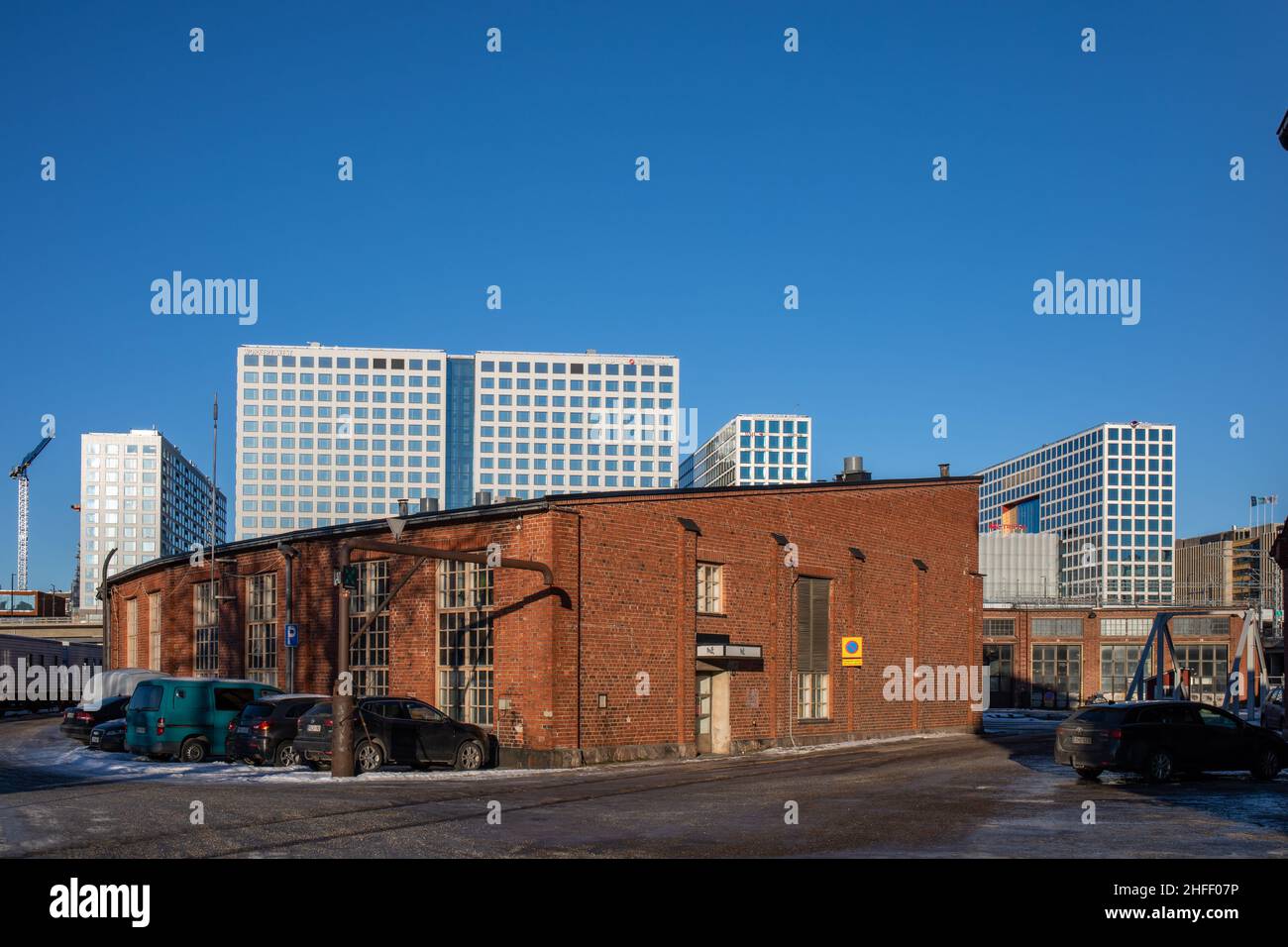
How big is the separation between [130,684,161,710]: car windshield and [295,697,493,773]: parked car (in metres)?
5.11

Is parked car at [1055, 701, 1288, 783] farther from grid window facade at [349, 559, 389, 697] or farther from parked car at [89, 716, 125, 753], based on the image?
parked car at [89, 716, 125, 753]

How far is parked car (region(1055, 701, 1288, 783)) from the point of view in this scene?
979 inches

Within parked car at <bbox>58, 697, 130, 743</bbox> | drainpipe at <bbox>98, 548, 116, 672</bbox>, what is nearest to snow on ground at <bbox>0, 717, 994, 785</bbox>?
parked car at <bbox>58, 697, 130, 743</bbox>

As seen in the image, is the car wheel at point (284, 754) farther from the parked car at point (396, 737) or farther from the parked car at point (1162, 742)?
the parked car at point (1162, 742)

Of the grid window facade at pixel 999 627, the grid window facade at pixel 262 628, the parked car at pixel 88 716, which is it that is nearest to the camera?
the parked car at pixel 88 716

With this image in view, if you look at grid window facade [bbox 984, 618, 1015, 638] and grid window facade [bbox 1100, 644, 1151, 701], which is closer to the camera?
grid window facade [bbox 984, 618, 1015, 638]

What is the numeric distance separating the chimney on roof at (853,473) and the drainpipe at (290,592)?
17.3 m

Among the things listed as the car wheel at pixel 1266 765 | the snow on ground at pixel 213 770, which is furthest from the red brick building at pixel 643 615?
the car wheel at pixel 1266 765

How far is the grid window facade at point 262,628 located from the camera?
39.7 meters

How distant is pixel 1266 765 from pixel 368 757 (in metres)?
18.5
